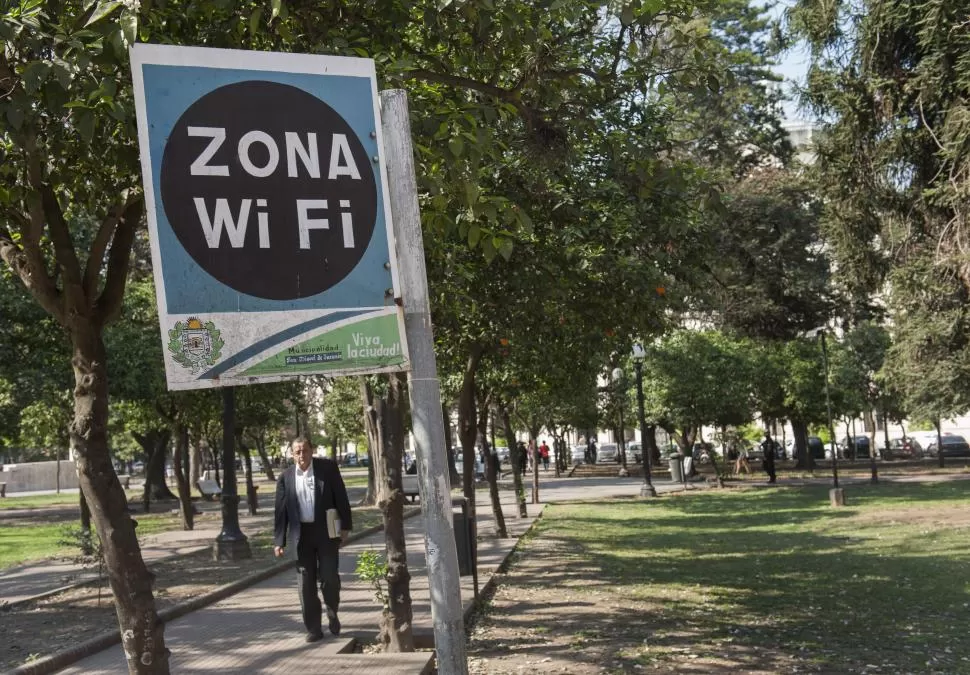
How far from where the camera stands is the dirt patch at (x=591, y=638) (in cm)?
852

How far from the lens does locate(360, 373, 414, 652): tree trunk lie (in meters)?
8.87

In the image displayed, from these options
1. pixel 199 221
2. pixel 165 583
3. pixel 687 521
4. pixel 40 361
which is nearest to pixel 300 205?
pixel 199 221

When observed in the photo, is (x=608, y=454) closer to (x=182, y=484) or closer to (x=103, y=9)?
(x=182, y=484)

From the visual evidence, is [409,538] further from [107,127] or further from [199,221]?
[199,221]

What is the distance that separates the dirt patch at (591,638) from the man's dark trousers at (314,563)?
1403 millimetres

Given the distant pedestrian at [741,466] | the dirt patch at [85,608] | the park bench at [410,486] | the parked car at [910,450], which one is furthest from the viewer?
the parked car at [910,450]

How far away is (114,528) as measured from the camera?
586 centimetres

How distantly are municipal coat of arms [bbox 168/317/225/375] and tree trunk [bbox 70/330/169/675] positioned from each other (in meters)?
2.97

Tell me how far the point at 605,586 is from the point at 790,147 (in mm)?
25614

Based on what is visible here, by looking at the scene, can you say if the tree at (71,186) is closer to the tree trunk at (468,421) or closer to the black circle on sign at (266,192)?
the black circle on sign at (266,192)

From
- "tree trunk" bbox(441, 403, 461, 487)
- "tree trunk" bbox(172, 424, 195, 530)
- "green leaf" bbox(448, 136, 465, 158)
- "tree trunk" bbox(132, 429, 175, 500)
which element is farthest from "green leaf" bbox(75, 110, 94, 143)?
"tree trunk" bbox(132, 429, 175, 500)

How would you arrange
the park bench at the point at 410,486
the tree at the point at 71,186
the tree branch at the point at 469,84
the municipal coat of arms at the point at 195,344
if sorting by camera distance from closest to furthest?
1. the municipal coat of arms at the point at 195,344
2. the tree at the point at 71,186
3. the tree branch at the point at 469,84
4. the park bench at the point at 410,486

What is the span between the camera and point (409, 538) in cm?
→ 2170

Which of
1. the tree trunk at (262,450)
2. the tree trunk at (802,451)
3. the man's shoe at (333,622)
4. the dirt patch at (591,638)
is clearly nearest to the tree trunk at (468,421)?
the dirt patch at (591,638)
